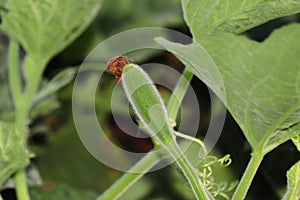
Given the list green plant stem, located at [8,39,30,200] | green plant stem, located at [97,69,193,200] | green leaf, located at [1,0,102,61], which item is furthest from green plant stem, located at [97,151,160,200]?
green leaf, located at [1,0,102,61]

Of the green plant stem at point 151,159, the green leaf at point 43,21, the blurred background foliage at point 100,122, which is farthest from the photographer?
the blurred background foliage at point 100,122

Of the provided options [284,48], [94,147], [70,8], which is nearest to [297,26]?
[284,48]

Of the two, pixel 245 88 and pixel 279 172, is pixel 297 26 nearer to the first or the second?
pixel 245 88

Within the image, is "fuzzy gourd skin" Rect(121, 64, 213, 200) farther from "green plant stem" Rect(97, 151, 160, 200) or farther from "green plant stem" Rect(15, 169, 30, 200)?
"green plant stem" Rect(15, 169, 30, 200)

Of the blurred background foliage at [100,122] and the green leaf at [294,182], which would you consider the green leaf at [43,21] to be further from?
the green leaf at [294,182]

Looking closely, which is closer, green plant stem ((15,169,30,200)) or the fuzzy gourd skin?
the fuzzy gourd skin

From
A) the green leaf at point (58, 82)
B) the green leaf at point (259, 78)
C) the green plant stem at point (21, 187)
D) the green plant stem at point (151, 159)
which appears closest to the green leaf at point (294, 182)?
the green leaf at point (259, 78)
